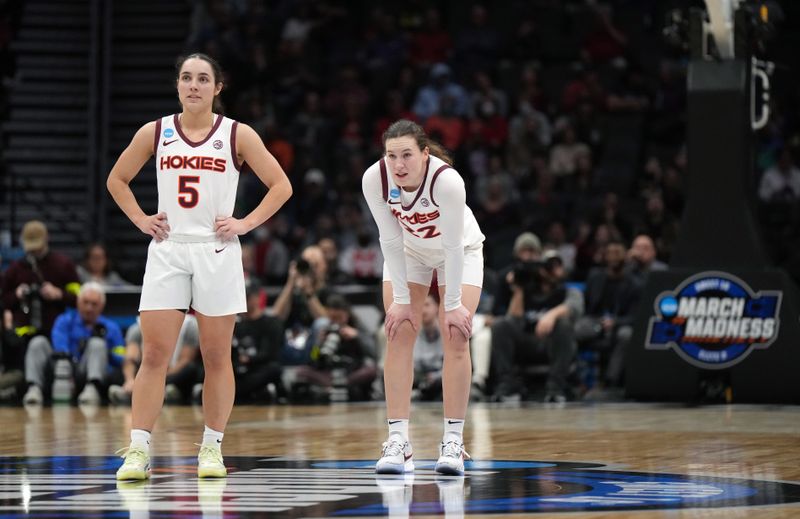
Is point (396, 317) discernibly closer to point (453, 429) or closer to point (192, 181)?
point (453, 429)

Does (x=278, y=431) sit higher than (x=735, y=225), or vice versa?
(x=735, y=225)

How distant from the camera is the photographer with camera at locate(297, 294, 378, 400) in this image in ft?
43.4

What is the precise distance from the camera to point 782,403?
11.4 m

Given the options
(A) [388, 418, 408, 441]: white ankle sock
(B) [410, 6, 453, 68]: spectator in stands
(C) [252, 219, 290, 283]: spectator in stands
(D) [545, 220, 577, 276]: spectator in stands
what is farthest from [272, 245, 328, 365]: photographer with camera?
(A) [388, 418, 408, 441]: white ankle sock

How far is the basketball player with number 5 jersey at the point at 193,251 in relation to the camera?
6531 mm

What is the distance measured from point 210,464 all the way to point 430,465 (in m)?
1.20

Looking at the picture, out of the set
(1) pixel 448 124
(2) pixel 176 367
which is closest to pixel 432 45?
(1) pixel 448 124

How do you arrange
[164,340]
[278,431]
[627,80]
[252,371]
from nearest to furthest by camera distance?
[164,340] → [278,431] → [252,371] → [627,80]

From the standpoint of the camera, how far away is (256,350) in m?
13.0

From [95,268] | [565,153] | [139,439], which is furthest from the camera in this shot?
[565,153]

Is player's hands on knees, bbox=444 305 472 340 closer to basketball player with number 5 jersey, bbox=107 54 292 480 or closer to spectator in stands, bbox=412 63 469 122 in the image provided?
basketball player with number 5 jersey, bbox=107 54 292 480

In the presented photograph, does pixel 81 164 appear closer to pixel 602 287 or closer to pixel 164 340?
pixel 602 287

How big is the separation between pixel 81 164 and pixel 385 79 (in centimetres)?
415

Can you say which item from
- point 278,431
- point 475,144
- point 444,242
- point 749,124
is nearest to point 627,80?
point 475,144
